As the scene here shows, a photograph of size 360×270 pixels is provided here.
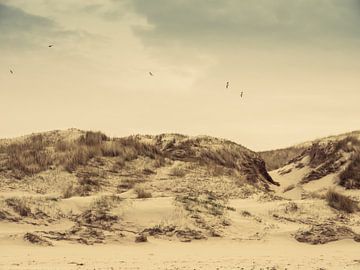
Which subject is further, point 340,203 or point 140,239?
point 340,203

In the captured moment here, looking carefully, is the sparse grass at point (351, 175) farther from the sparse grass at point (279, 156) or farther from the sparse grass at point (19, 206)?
the sparse grass at point (19, 206)

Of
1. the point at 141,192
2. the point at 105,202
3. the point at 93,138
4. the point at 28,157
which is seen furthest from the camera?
the point at 93,138

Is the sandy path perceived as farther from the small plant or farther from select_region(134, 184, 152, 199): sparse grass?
select_region(134, 184, 152, 199): sparse grass

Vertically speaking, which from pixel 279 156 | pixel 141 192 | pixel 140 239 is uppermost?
pixel 279 156

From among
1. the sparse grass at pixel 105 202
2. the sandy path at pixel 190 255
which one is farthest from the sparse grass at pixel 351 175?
the sparse grass at pixel 105 202

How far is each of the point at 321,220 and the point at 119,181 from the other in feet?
26.9

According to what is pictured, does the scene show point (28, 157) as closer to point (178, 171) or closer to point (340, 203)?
point (178, 171)

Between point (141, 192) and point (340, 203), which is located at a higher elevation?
point (141, 192)

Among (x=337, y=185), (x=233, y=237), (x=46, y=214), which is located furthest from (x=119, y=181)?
(x=337, y=185)

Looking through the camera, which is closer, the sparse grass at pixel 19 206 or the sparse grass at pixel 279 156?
the sparse grass at pixel 19 206

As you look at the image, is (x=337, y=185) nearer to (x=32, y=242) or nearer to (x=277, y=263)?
(x=277, y=263)

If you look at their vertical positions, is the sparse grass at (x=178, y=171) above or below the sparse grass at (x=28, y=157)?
below

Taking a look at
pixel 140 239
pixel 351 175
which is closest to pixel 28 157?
pixel 140 239

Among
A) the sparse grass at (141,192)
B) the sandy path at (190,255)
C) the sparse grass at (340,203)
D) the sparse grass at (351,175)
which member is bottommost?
the sandy path at (190,255)
